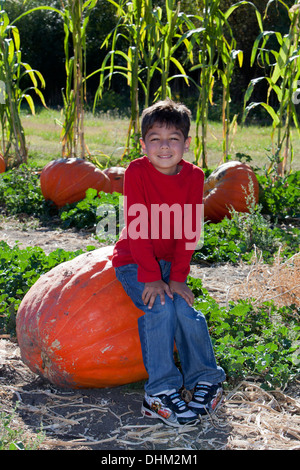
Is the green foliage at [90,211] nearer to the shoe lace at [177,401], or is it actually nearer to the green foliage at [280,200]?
the green foliage at [280,200]

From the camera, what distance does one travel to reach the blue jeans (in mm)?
2498

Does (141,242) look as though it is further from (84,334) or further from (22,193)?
(22,193)

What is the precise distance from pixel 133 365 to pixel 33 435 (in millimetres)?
566

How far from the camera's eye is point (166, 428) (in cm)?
243

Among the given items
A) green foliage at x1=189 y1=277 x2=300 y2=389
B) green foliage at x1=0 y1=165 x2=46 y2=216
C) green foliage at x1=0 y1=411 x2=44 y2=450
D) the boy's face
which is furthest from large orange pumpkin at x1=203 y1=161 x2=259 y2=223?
green foliage at x1=0 y1=411 x2=44 y2=450

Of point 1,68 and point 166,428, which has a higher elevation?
point 1,68

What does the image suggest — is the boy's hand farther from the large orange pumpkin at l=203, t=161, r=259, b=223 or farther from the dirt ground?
the large orange pumpkin at l=203, t=161, r=259, b=223

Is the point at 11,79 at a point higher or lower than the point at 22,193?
higher

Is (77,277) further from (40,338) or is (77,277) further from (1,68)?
(1,68)

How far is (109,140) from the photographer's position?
431 inches

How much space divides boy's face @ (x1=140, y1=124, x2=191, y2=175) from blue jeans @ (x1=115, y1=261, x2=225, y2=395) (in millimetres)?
497

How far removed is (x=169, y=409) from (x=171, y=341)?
0.28 metres

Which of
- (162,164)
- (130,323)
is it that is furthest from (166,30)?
(130,323)

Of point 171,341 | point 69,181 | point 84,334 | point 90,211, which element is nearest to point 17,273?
point 84,334
